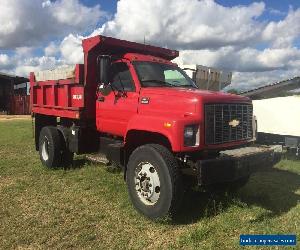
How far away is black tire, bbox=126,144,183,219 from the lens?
5.45m

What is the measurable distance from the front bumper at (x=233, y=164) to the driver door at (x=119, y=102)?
5.95 feet

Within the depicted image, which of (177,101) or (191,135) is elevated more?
(177,101)

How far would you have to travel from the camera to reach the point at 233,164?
561cm

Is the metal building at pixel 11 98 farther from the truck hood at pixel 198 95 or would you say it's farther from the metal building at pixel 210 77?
the truck hood at pixel 198 95

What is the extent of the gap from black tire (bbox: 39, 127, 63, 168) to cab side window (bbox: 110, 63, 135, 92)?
8.33 ft

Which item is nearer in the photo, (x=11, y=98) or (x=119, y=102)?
(x=119, y=102)

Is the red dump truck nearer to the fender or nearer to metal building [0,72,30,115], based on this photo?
the fender

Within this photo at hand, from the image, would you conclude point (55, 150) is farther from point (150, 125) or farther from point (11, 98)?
point (11, 98)

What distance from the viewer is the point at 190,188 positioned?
7.36 meters

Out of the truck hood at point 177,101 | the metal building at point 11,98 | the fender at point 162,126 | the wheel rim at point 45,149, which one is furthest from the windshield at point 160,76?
the metal building at point 11,98

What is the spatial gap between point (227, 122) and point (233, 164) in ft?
2.47

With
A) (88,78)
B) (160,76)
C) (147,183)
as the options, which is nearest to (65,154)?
(88,78)

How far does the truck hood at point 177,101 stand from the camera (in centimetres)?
569

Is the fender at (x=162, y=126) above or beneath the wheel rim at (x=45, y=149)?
above
